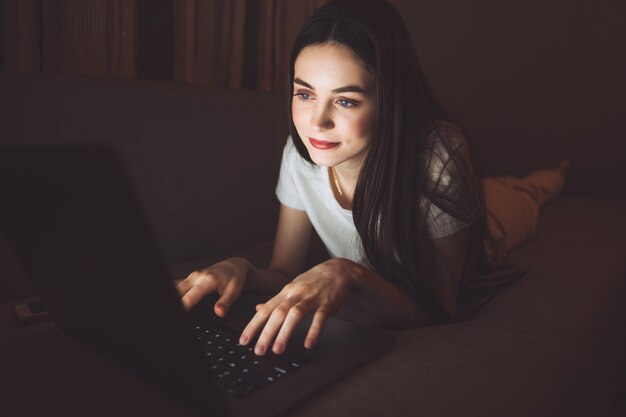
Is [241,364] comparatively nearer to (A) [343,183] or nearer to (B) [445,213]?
(B) [445,213]

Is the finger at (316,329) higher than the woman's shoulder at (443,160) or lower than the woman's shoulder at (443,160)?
lower

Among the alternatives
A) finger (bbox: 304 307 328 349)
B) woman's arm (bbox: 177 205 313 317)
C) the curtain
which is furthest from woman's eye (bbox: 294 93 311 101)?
the curtain

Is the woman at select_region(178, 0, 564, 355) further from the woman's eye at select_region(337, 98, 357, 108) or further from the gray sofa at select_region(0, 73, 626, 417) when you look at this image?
the gray sofa at select_region(0, 73, 626, 417)

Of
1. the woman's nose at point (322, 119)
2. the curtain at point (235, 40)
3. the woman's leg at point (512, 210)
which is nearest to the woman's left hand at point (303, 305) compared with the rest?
the woman's nose at point (322, 119)

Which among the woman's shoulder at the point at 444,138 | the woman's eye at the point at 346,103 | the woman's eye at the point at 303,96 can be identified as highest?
the woman's eye at the point at 303,96

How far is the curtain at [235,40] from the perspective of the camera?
1.36m

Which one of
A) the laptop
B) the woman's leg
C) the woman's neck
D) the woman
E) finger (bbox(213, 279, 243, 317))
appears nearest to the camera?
the laptop

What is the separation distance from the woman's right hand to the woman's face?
26cm

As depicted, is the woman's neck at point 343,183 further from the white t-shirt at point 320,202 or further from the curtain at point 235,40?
the curtain at point 235,40

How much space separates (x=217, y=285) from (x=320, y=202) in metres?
0.43

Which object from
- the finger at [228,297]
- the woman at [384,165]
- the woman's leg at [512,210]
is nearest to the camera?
the finger at [228,297]

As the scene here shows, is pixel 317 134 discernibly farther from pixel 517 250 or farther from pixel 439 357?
pixel 517 250

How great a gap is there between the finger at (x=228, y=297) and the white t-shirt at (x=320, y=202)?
0.35 m

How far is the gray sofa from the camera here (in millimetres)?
582
